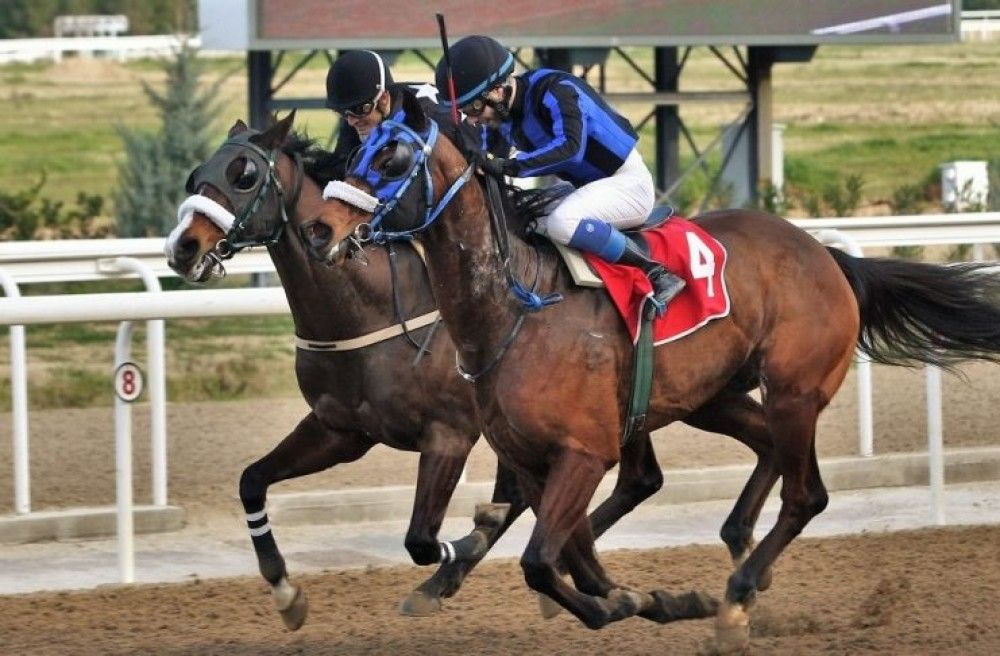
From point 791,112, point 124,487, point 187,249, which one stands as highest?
point 791,112

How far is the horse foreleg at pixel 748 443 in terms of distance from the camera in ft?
18.0

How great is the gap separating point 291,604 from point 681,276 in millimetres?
1465

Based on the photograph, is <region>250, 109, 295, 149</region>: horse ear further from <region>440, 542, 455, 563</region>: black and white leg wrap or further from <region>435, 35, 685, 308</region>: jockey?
<region>440, 542, 455, 563</region>: black and white leg wrap

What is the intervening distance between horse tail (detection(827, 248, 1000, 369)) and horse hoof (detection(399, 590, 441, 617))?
158 centimetres

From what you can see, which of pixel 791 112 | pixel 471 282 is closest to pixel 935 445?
pixel 471 282

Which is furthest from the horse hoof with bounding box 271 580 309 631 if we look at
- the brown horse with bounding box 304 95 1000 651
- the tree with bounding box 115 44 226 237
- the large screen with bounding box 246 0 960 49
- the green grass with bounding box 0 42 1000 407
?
the green grass with bounding box 0 42 1000 407

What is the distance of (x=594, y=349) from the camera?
459 cm

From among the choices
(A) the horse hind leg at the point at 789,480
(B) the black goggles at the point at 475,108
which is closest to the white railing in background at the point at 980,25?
(A) the horse hind leg at the point at 789,480

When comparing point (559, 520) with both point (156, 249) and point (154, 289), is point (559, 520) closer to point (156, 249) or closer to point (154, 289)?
point (154, 289)

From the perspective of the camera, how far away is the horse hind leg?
16.6ft

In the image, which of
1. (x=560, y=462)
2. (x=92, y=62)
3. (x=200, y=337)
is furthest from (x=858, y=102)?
(x=560, y=462)

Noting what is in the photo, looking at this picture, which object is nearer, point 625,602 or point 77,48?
point 625,602

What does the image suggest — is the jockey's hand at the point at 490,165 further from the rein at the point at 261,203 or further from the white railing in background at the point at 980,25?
the white railing in background at the point at 980,25

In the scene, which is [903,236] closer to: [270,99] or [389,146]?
[389,146]
